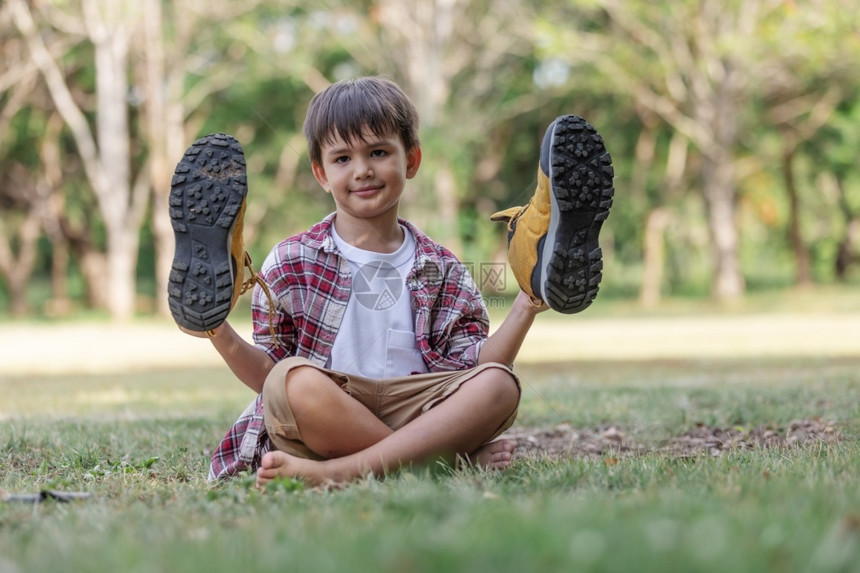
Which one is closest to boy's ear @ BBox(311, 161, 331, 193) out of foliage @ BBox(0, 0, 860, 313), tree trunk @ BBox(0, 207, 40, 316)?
foliage @ BBox(0, 0, 860, 313)

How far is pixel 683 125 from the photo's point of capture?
19359mm

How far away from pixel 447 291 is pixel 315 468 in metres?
0.86

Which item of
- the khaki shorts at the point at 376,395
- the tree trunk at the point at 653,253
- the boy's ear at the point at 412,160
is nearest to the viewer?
the khaki shorts at the point at 376,395

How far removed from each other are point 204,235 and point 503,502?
1239 mm

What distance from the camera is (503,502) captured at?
227 cm

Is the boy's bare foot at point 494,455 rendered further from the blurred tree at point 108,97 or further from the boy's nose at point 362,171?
the blurred tree at point 108,97

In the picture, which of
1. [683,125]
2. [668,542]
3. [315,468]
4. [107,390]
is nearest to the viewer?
[668,542]

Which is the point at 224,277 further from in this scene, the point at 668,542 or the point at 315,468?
the point at 668,542

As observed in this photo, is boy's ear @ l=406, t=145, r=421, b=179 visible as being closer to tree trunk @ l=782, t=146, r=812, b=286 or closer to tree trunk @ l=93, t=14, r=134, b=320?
tree trunk @ l=93, t=14, r=134, b=320

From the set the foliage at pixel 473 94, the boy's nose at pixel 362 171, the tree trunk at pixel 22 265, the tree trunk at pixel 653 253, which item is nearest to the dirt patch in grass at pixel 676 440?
the boy's nose at pixel 362 171

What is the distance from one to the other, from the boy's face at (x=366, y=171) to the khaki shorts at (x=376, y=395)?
606mm

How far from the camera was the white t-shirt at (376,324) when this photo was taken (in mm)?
3285

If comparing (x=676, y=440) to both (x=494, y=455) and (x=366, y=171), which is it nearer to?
(x=494, y=455)

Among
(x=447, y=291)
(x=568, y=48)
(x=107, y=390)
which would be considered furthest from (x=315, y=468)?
(x=568, y=48)
